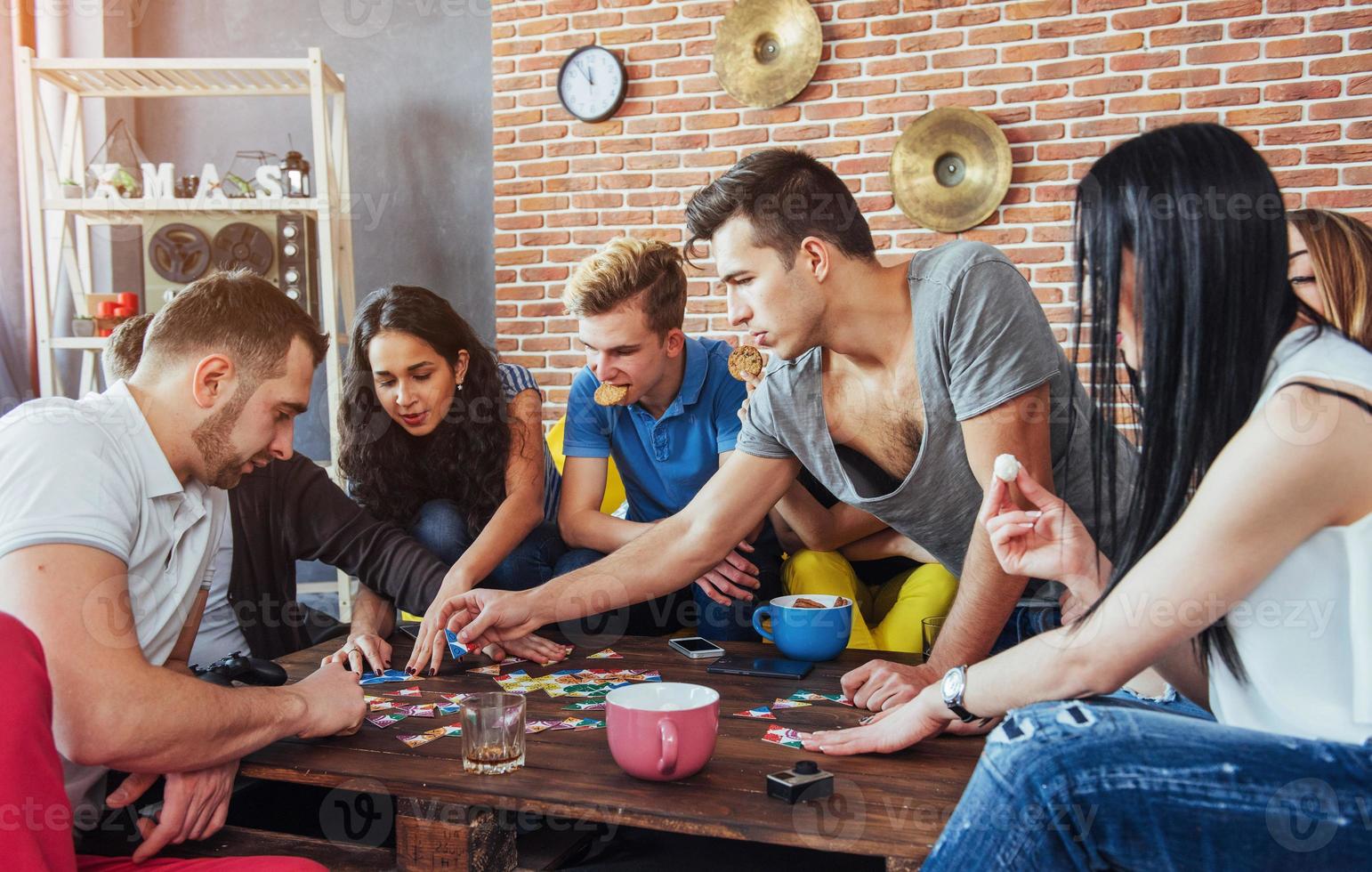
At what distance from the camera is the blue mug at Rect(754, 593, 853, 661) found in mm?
1685

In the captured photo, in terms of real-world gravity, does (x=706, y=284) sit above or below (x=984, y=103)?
below

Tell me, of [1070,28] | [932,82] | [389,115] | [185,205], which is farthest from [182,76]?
[1070,28]

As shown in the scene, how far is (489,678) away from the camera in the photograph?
1.64 metres

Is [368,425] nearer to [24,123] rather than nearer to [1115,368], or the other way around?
[1115,368]

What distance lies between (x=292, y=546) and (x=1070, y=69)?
3.16m

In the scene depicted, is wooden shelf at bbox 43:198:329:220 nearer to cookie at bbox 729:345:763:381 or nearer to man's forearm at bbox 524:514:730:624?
cookie at bbox 729:345:763:381

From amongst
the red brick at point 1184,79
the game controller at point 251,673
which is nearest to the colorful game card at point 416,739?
the game controller at point 251,673

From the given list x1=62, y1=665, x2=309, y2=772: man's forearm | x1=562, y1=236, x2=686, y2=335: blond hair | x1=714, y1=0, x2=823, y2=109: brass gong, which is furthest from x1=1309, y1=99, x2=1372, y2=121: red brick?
Result: x1=62, y1=665, x2=309, y2=772: man's forearm

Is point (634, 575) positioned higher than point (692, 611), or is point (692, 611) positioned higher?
point (634, 575)

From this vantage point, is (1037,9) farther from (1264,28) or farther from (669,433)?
(669,433)

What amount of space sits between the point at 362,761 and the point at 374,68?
13.0ft

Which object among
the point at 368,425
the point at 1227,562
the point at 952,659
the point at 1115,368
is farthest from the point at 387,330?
the point at 1227,562

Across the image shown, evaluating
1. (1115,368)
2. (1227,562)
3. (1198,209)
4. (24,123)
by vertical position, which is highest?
(24,123)

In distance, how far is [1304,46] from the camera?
141 inches
